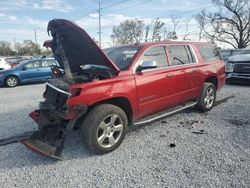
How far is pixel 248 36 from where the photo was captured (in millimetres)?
42000

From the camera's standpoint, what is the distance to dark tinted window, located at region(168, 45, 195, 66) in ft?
18.1

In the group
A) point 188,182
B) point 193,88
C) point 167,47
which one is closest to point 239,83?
point 193,88

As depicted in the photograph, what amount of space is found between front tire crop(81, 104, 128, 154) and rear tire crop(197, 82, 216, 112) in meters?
2.73

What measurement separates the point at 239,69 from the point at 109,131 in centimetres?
A: 820

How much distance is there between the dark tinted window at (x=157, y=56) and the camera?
4.94 meters

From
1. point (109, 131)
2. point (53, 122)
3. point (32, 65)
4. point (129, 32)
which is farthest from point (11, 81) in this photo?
point (129, 32)

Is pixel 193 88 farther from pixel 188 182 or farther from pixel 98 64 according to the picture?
pixel 188 182

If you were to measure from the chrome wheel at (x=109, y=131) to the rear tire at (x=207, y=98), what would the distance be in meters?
2.81

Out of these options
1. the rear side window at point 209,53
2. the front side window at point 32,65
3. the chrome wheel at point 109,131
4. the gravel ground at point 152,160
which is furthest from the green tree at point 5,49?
the chrome wheel at point 109,131

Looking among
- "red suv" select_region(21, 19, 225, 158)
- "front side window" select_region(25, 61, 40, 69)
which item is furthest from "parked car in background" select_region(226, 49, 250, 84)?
"front side window" select_region(25, 61, 40, 69)

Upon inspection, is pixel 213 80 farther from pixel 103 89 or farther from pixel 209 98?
pixel 103 89

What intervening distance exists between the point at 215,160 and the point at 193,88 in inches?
96.6

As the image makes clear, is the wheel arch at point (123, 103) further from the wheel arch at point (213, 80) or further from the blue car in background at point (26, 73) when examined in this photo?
the blue car in background at point (26, 73)

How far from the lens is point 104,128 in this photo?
423 centimetres
